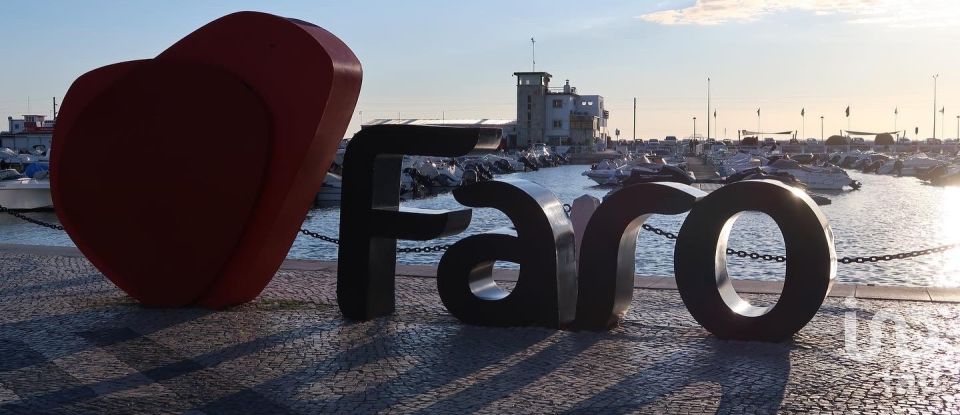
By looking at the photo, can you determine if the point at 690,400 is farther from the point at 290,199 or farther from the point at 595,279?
the point at 290,199

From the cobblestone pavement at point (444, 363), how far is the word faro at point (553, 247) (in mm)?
232

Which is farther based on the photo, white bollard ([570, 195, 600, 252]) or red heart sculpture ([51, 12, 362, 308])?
white bollard ([570, 195, 600, 252])

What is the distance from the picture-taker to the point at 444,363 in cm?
778

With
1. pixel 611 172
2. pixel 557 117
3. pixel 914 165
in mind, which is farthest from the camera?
pixel 557 117

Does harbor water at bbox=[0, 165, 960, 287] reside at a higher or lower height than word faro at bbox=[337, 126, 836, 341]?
lower

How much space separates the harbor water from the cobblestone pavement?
606 cm

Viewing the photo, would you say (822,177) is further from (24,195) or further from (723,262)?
(723,262)

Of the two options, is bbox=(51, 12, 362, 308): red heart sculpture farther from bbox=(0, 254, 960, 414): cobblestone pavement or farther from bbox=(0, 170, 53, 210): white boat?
bbox=(0, 170, 53, 210): white boat

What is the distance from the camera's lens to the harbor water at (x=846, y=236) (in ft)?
54.1

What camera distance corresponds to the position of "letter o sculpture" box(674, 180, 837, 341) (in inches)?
333

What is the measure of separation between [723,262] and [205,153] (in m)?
5.00

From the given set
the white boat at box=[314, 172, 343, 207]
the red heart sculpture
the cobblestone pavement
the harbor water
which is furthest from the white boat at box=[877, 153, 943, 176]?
the red heart sculpture

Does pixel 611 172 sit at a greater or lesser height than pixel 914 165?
lesser

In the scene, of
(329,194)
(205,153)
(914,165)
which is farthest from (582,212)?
(914,165)
